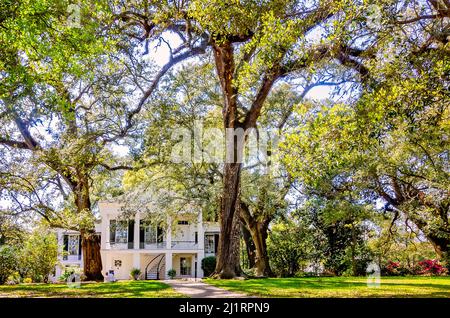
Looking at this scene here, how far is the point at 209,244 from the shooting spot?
3669cm

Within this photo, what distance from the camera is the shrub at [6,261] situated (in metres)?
19.1

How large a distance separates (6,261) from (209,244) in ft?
64.5

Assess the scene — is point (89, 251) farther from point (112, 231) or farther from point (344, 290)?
point (344, 290)

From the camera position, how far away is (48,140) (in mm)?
16328

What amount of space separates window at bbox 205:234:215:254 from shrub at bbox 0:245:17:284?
18739 millimetres

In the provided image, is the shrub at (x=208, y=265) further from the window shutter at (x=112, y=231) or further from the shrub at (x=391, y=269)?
the shrub at (x=391, y=269)

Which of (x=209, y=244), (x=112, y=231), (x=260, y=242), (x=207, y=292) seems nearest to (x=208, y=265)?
(x=209, y=244)

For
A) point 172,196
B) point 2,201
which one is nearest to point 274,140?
point 172,196

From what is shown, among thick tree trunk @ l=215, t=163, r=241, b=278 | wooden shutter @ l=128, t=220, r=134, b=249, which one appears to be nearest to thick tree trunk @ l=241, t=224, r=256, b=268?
wooden shutter @ l=128, t=220, r=134, b=249

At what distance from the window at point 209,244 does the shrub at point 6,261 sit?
1874 cm

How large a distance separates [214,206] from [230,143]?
4.44m
